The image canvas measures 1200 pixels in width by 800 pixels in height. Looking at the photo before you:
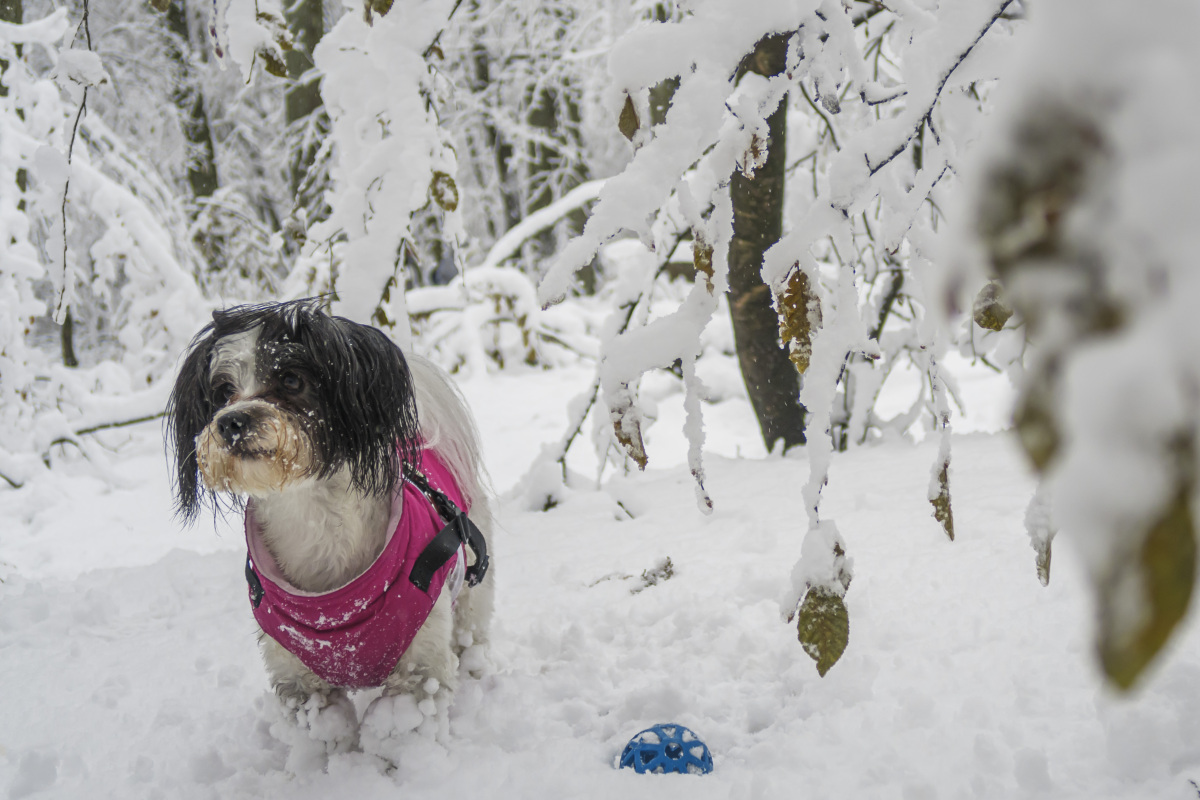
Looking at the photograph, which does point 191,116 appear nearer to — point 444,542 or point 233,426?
point 233,426

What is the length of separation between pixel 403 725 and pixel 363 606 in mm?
320

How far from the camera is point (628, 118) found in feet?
3.34

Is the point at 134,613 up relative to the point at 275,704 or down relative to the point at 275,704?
down

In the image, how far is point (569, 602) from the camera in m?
2.54

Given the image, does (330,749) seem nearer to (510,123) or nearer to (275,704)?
(275,704)

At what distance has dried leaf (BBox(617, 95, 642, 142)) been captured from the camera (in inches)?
40.1

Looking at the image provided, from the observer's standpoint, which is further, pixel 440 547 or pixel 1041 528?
pixel 440 547

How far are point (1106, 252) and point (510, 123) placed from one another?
11.9 m

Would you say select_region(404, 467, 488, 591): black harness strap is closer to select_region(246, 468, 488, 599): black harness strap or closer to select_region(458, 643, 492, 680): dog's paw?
select_region(246, 468, 488, 599): black harness strap

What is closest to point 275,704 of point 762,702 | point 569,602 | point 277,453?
point 277,453

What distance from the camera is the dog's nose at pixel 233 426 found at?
162 cm

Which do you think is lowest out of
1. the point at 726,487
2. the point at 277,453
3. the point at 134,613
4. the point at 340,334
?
the point at 134,613

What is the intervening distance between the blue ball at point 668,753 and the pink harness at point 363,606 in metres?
0.60

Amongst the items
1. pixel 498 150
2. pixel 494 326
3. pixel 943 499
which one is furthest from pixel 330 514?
pixel 498 150
